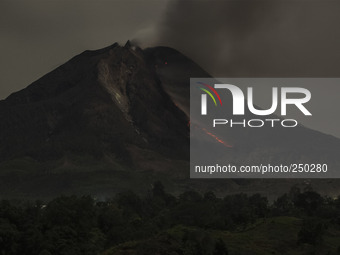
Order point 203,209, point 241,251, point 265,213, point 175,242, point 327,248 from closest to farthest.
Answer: point 175,242
point 241,251
point 327,248
point 203,209
point 265,213

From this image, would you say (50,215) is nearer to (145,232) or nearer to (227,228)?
(145,232)

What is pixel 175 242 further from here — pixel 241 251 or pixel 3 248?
pixel 3 248

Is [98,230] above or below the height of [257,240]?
above

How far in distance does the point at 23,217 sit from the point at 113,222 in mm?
31285

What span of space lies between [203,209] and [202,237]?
53.1 metres

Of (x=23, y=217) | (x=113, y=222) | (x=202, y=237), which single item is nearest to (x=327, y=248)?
(x=202, y=237)

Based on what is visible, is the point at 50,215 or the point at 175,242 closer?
the point at 175,242

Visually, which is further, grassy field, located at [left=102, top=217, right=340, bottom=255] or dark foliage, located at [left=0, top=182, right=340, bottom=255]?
dark foliage, located at [left=0, top=182, right=340, bottom=255]

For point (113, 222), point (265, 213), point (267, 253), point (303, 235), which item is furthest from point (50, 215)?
point (265, 213)

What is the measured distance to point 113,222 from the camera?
168500mm

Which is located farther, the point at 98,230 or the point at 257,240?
the point at 98,230

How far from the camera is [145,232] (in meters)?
149

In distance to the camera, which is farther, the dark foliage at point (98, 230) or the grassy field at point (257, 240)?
the dark foliage at point (98, 230)

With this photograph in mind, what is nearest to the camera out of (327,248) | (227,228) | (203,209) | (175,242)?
(175,242)
